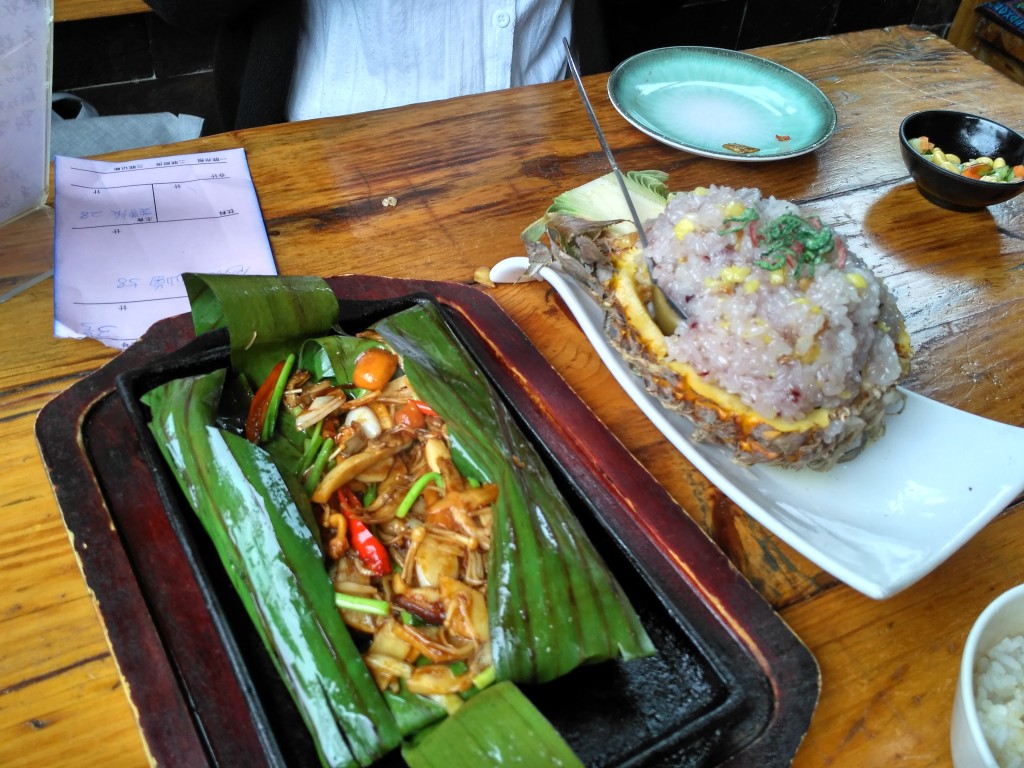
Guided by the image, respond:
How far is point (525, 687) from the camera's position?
0.95 meters

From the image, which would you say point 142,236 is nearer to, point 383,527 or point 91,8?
point 383,527

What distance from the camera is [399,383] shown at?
1.23m

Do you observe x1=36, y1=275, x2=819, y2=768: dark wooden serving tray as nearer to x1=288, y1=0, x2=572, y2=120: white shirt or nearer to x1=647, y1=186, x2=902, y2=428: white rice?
x1=647, y1=186, x2=902, y2=428: white rice

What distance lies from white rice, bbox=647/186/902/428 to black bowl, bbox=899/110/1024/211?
2.19ft

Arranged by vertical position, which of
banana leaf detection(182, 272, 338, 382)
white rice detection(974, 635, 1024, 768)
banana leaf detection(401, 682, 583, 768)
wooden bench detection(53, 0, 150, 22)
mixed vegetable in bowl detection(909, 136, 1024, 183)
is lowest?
wooden bench detection(53, 0, 150, 22)

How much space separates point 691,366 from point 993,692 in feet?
1.86

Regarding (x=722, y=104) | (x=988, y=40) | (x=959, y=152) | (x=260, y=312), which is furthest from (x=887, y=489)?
(x=988, y=40)

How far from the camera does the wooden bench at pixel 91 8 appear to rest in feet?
9.14

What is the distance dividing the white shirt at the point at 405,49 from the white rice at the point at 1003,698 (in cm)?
182

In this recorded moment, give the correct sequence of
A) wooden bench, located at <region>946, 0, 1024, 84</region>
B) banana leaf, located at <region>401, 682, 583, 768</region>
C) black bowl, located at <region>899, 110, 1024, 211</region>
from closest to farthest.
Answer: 1. banana leaf, located at <region>401, 682, 583, 768</region>
2. black bowl, located at <region>899, 110, 1024, 211</region>
3. wooden bench, located at <region>946, 0, 1024, 84</region>

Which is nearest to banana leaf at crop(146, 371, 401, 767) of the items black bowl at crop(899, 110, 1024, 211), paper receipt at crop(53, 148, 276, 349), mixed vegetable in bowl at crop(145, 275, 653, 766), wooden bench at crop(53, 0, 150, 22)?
mixed vegetable in bowl at crop(145, 275, 653, 766)

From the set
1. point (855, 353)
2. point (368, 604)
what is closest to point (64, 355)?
point (368, 604)

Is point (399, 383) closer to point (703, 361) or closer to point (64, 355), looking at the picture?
point (703, 361)

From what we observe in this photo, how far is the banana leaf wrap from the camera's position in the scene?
3.06 ft
